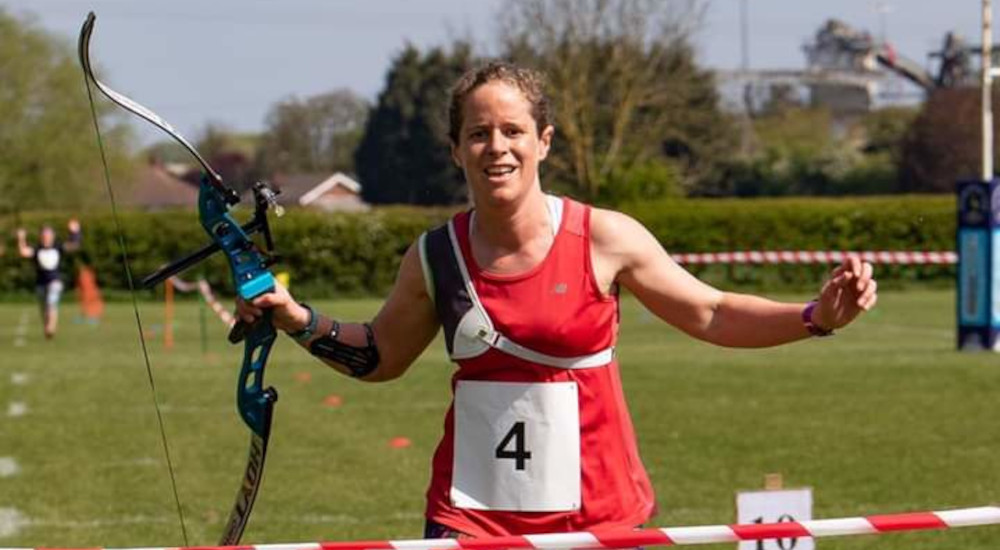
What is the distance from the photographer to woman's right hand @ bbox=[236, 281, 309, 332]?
15.4 feet

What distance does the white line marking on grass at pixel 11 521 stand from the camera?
10231 mm

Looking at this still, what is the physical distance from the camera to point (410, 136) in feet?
174

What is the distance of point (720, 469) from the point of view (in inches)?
480

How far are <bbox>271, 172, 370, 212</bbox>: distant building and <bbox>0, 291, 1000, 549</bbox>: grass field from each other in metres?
3.40

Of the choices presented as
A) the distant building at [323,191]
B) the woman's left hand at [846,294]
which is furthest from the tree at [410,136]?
the woman's left hand at [846,294]

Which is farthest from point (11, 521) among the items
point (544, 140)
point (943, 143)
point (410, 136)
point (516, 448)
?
point (943, 143)

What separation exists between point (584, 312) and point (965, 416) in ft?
34.9

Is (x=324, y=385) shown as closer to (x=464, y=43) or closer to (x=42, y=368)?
(x=42, y=368)

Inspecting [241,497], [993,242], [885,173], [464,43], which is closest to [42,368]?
[993,242]

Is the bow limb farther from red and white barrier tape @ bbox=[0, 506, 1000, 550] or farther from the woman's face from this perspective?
the woman's face

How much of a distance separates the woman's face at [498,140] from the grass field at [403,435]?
511 cm

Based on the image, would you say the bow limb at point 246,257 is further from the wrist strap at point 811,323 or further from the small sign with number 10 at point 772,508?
the small sign with number 10 at point 772,508

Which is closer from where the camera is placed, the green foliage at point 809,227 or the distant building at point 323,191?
the distant building at point 323,191

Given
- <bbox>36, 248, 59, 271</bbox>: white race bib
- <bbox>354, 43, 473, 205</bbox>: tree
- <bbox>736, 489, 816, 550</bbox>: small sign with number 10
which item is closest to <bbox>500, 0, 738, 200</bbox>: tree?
<bbox>354, 43, 473, 205</bbox>: tree
